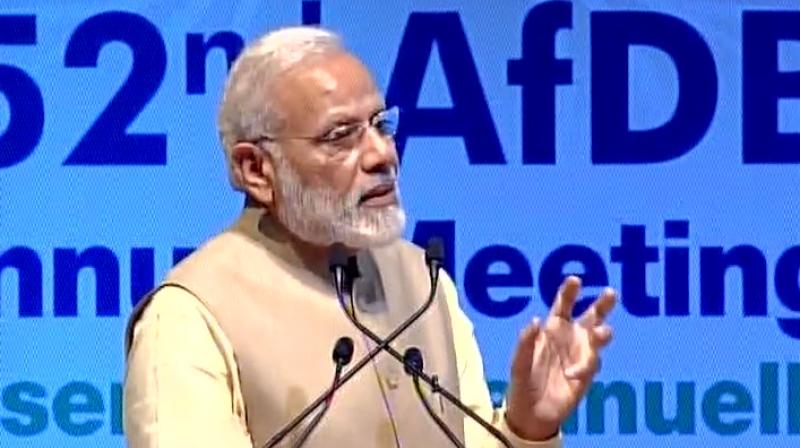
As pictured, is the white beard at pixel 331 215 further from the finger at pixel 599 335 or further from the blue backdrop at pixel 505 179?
the blue backdrop at pixel 505 179

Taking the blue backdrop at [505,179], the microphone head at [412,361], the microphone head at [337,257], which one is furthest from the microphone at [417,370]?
the blue backdrop at [505,179]

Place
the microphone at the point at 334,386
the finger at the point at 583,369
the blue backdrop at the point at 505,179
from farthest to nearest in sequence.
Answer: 1. the blue backdrop at the point at 505,179
2. the finger at the point at 583,369
3. the microphone at the point at 334,386

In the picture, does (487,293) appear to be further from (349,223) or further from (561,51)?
(349,223)

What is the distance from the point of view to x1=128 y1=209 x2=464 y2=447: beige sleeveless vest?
1.57m

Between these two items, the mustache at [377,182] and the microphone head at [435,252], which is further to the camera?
the mustache at [377,182]

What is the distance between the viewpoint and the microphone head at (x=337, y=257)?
1.59m

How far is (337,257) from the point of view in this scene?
5.34 feet

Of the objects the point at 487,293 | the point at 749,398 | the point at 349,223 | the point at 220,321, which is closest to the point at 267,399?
the point at 220,321

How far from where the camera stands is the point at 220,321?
61.8 inches

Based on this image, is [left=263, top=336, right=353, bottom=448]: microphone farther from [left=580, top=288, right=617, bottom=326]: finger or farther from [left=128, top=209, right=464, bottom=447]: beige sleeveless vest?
[left=580, top=288, right=617, bottom=326]: finger

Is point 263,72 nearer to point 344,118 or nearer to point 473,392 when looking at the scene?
point 344,118

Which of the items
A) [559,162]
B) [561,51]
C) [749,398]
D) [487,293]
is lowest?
[749,398]

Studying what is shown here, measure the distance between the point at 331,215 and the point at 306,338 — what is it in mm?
124

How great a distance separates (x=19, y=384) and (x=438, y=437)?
109 cm
